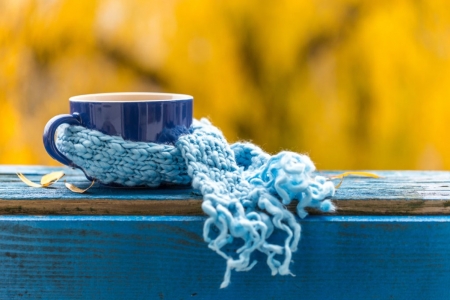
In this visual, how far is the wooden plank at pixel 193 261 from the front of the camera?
49cm

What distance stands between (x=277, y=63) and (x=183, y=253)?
608mm

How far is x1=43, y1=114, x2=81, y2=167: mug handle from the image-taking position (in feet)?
1.67

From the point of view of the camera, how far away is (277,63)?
0.99 metres

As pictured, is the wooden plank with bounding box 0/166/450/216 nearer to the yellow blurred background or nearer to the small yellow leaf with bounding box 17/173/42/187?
the small yellow leaf with bounding box 17/173/42/187

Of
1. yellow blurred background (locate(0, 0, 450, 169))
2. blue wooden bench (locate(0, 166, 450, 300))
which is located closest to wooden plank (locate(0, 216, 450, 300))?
blue wooden bench (locate(0, 166, 450, 300))

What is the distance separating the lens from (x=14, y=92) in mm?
1031

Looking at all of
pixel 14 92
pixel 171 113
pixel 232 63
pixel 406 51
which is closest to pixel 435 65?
pixel 406 51

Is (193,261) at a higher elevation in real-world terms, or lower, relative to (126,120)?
lower

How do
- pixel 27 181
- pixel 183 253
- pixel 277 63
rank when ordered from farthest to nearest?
1. pixel 277 63
2. pixel 27 181
3. pixel 183 253

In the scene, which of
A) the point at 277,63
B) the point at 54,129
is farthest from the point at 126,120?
the point at 277,63

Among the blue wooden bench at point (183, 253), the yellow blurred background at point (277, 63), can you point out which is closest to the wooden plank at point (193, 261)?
the blue wooden bench at point (183, 253)

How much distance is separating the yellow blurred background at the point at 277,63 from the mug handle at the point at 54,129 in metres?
0.48

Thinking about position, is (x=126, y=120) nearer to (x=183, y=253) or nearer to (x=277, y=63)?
(x=183, y=253)

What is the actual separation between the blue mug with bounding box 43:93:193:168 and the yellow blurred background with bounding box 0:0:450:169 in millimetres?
450
